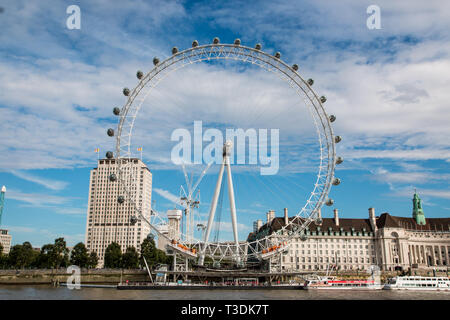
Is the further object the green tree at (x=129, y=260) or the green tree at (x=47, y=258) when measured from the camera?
the green tree at (x=129, y=260)

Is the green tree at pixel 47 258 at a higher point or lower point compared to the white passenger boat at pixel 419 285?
higher

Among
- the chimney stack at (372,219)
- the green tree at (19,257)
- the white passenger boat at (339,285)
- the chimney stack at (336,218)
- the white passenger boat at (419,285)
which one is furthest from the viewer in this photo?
the chimney stack at (336,218)

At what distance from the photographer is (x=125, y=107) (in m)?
65.3

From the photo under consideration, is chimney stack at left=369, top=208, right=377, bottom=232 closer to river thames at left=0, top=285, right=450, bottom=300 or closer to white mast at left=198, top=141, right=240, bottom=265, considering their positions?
river thames at left=0, top=285, right=450, bottom=300

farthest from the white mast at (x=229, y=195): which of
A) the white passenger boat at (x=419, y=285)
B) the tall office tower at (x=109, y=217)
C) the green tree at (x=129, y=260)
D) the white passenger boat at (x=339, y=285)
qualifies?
the tall office tower at (x=109, y=217)

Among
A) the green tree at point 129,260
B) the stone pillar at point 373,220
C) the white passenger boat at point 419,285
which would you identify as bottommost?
the white passenger boat at point 419,285

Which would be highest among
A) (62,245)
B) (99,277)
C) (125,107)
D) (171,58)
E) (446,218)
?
(171,58)

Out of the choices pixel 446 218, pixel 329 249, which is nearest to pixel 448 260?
pixel 446 218

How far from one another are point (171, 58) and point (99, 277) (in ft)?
207

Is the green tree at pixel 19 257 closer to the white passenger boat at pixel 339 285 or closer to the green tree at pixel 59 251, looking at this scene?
the green tree at pixel 59 251

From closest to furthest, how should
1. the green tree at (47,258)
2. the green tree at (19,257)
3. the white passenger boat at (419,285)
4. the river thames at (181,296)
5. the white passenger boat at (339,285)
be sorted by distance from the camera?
1. the river thames at (181,296)
2. the white passenger boat at (339,285)
3. the white passenger boat at (419,285)
4. the green tree at (47,258)
5. the green tree at (19,257)

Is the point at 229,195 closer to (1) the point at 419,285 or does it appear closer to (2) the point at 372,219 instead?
(1) the point at 419,285

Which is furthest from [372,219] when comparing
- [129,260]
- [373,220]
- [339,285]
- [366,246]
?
[129,260]
